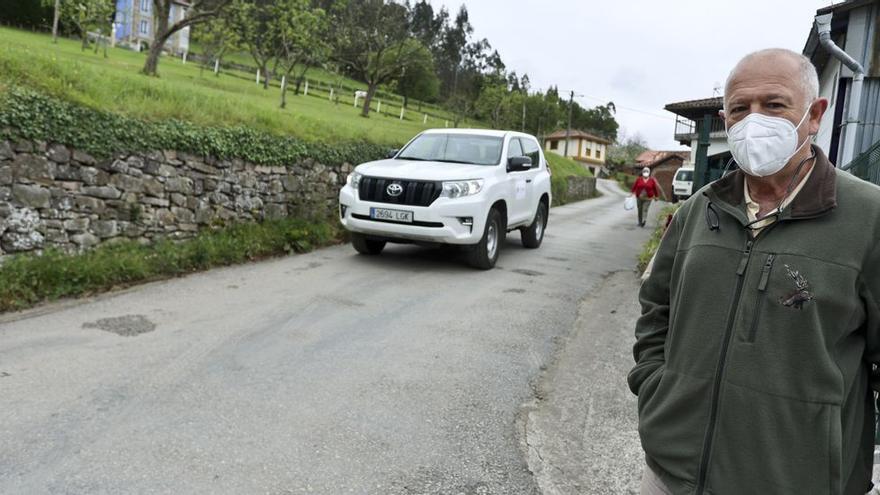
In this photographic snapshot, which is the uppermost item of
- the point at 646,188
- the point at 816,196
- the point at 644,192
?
the point at 646,188

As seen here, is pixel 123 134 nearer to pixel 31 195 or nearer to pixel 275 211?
pixel 31 195

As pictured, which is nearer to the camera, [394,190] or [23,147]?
[23,147]

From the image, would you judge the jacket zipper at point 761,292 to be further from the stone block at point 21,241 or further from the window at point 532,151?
the window at point 532,151

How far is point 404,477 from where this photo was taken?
3.39 metres

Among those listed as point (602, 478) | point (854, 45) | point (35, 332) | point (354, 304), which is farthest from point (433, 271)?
point (854, 45)

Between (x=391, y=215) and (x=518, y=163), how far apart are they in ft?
7.01

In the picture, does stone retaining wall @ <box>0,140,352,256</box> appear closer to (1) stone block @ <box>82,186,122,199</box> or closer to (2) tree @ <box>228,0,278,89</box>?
(1) stone block @ <box>82,186,122,199</box>

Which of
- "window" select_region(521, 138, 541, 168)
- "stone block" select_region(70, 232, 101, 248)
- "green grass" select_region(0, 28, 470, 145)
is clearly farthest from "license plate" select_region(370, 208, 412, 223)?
"stone block" select_region(70, 232, 101, 248)

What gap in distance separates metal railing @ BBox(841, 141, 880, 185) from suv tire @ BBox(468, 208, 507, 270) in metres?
4.25

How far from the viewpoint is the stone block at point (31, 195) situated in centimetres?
652

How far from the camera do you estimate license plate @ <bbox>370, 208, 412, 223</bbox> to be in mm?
8492

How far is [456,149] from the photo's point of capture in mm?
9781

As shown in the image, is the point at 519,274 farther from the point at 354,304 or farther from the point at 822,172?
the point at 822,172

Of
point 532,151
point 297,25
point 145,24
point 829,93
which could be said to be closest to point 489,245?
point 532,151
